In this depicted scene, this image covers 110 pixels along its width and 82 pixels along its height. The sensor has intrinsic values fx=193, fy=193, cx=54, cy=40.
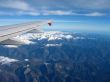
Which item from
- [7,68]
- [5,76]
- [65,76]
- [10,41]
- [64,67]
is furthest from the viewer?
[64,67]

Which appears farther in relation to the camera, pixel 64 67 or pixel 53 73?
pixel 64 67

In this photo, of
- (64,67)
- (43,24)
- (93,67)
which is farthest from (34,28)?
(93,67)

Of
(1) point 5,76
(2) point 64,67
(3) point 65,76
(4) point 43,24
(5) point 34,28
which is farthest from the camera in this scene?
(2) point 64,67

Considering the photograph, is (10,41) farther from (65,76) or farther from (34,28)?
(65,76)

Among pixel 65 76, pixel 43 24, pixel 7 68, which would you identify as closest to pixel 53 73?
pixel 65 76

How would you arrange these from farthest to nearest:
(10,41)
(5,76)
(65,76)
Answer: (65,76) → (5,76) → (10,41)

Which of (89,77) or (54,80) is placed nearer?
(54,80)

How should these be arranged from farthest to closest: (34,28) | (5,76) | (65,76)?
(65,76) → (5,76) → (34,28)

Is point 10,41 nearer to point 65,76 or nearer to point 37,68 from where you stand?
point 65,76

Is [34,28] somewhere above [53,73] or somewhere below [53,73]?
above
